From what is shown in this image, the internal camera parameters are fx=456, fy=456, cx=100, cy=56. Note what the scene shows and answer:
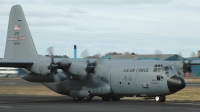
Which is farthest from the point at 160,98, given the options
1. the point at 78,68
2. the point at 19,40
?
the point at 19,40

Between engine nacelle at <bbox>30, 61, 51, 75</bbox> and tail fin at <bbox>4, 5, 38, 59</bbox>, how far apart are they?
12.0 ft

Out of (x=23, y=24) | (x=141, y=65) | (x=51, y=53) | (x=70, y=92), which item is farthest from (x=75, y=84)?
(x=23, y=24)

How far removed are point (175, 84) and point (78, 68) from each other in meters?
8.44

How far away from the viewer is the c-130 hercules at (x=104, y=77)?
34.6 metres

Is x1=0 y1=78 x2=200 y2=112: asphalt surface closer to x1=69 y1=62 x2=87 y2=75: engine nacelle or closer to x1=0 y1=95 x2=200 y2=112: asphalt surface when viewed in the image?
x1=0 y1=95 x2=200 y2=112: asphalt surface

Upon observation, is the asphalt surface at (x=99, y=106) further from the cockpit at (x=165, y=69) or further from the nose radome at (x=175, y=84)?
the cockpit at (x=165, y=69)

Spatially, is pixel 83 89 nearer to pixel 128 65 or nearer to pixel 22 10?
pixel 128 65

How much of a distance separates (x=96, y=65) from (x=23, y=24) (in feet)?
28.7

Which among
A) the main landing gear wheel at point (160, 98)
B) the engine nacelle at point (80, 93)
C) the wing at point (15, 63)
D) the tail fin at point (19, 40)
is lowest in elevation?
the main landing gear wheel at point (160, 98)

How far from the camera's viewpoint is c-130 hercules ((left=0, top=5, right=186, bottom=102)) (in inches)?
1363

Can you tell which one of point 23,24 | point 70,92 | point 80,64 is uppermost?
point 23,24

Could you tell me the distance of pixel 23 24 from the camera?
42.1 meters

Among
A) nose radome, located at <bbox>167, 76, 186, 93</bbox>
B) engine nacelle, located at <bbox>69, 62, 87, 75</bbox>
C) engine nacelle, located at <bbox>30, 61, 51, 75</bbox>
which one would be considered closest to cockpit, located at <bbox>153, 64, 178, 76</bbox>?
nose radome, located at <bbox>167, 76, 186, 93</bbox>

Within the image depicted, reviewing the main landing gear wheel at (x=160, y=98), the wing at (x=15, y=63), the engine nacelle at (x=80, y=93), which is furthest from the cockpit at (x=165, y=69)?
the wing at (x=15, y=63)
